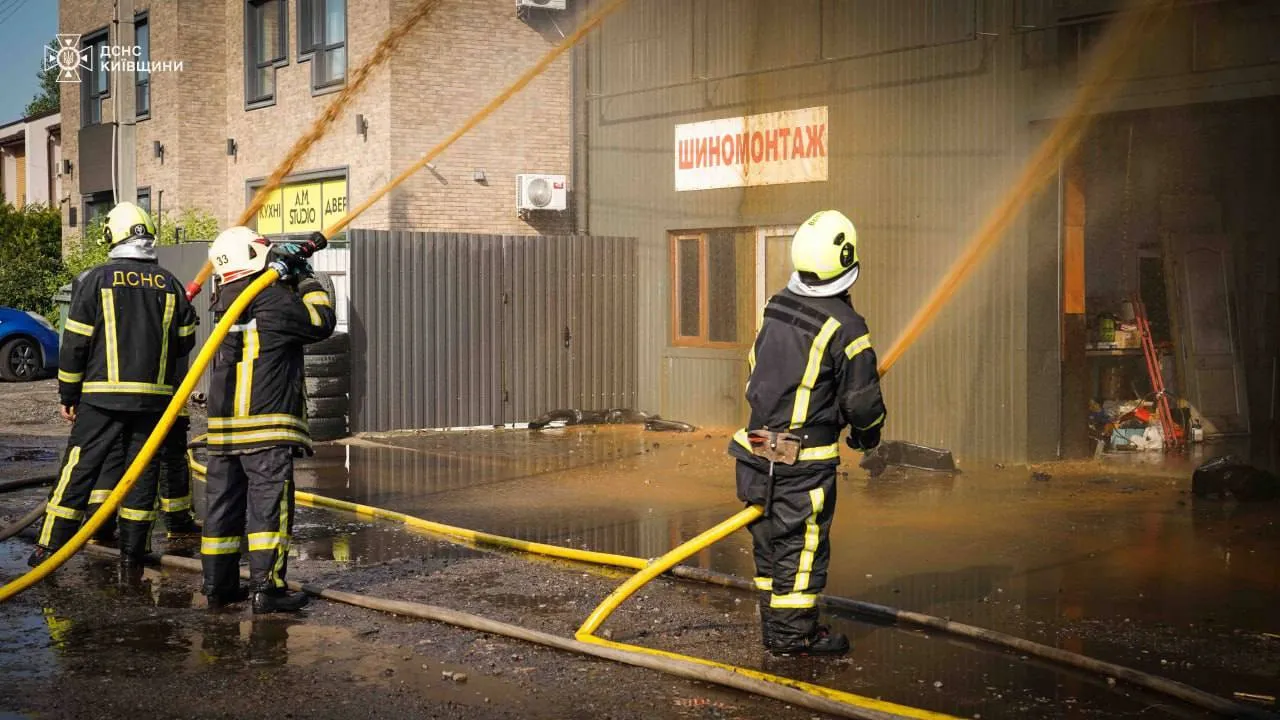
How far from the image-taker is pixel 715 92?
15.8 m

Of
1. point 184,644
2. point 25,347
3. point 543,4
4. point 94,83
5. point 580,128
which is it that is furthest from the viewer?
point 94,83

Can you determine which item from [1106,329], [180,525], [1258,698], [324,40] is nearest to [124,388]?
[180,525]

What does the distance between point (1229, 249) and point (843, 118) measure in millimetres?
4148

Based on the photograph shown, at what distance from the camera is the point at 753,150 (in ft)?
50.5

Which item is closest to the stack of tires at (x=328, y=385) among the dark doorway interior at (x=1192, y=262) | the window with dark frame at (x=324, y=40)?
the window with dark frame at (x=324, y=40)

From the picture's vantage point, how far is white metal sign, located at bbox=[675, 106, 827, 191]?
48.1ft

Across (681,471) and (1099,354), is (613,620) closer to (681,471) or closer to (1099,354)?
(681,471)

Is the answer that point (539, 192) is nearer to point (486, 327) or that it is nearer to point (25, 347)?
point (486, 327)

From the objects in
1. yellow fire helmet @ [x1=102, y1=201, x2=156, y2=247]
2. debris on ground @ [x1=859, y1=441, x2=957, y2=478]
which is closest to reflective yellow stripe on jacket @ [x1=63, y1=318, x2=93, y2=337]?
yellow fire helmet @ [x1=102, y1=201, x2=156, y2=247]

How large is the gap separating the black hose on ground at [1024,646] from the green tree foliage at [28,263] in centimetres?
2830

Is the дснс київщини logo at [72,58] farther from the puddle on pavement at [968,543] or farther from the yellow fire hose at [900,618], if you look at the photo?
the yellow fire hose at [900,618]

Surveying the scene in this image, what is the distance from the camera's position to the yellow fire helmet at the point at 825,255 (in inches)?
237

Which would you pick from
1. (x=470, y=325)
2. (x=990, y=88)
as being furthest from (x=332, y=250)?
(x=990, y=88)

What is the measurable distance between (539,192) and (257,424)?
1162cm
